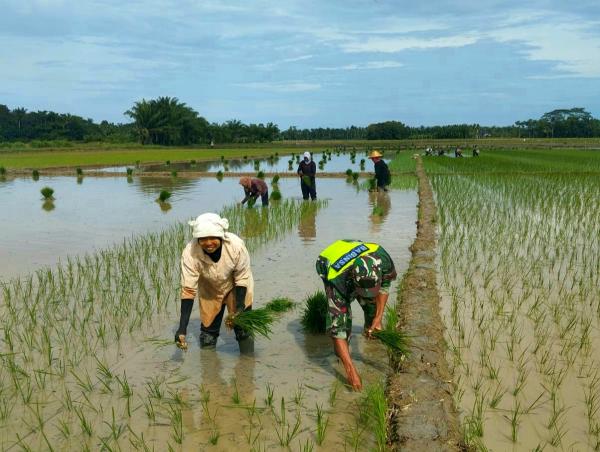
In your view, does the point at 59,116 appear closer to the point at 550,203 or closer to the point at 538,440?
the point at 550,203

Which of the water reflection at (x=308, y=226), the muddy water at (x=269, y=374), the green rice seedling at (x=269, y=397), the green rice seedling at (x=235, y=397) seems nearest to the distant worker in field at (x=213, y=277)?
the muddy water at (x=269, y=374)

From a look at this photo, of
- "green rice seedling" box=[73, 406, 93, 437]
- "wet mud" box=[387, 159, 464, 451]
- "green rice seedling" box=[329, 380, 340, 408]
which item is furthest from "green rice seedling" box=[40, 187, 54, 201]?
"green rice seedling" box=[329, 380, 340, 408]

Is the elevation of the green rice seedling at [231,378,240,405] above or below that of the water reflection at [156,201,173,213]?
below

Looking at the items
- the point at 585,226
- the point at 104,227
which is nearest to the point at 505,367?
the point at 585,226

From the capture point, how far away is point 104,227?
871 centimetres

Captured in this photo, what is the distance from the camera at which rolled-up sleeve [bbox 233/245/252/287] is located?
3.38m

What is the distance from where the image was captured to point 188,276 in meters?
3.23

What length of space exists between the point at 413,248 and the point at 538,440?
13.0 feet

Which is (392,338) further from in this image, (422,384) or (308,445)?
(308,445)

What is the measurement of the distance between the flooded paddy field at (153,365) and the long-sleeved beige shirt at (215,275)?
323 millimetres

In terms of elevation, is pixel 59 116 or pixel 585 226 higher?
pixel 59 116

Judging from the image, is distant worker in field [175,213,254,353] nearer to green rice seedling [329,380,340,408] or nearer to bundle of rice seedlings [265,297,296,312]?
bundle of rice seedlings [265,297,296,312]

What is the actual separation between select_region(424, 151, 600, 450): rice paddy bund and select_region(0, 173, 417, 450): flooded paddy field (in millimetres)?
554

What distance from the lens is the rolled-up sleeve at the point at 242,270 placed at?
3.38 meters
